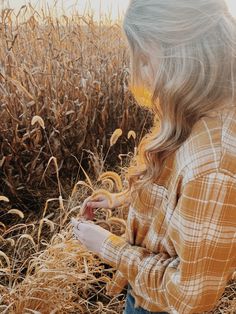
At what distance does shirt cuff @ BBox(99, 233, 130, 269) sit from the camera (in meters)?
1.10

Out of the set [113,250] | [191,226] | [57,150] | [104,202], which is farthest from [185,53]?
[57,150]

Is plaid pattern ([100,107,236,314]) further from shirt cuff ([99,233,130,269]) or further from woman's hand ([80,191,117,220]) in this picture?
woman's hand ([80,191,117,220])

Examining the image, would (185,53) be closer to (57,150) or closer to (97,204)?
A: (97,204)

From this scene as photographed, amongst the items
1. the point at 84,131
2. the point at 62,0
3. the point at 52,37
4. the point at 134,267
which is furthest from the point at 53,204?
the point at 134,267

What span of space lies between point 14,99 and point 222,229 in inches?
71.2

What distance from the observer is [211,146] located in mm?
907

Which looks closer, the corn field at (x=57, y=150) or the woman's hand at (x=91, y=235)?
the woman's hand at (x=91, y=235)

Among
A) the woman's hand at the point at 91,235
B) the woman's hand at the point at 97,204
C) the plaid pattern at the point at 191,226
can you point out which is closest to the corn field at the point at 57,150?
the woman's hand at the point at 97,204

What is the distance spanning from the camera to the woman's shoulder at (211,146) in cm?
90

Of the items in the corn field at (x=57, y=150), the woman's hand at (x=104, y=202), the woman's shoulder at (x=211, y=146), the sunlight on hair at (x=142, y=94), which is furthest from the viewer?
the corn field at (x=57, y=150)

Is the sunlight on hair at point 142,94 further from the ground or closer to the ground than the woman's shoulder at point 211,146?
further from the ground

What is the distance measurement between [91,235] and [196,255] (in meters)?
0.32

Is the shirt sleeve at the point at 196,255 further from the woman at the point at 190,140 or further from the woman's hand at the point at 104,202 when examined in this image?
the woman's hand at the point at 104,202

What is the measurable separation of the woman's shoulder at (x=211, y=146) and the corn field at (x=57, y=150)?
85cm
